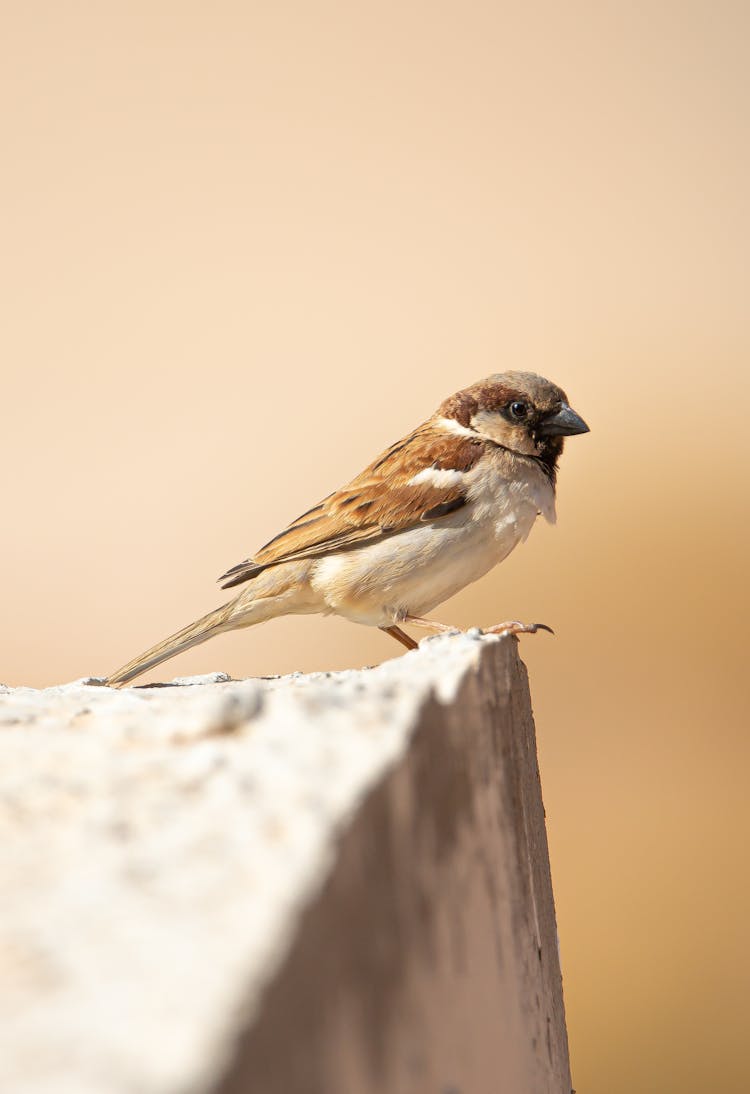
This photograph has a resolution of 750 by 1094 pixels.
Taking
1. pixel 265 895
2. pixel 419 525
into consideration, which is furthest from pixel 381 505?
pixel 265 895

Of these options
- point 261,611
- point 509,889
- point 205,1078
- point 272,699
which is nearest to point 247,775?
point 272,699

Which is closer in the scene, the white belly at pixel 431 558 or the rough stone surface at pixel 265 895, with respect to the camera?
the rough stone surface at pixel 265 895

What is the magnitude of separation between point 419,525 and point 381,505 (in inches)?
5.4

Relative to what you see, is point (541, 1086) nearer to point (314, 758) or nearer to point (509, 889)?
point (509, 889)

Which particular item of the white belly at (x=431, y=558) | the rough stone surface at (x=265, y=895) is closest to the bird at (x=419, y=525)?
the white belly at (x=431, y=558)

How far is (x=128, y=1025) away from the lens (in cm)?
42

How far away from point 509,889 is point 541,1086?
0.25m

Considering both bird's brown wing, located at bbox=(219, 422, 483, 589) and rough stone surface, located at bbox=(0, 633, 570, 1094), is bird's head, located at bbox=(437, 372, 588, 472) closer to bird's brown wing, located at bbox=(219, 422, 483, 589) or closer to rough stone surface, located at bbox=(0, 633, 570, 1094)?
bird's brown wing, located at bbox=(219, 422, 483, 589)

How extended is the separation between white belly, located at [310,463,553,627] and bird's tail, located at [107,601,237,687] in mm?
258

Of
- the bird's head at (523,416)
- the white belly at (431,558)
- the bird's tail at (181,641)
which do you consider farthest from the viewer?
the bird's head at (523,416)

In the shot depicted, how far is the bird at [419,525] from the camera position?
2.59m

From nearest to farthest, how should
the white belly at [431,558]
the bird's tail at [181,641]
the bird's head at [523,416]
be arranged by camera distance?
the bird's tail at [181,641], the white belly at [431,558], the bird's head at [523,416]

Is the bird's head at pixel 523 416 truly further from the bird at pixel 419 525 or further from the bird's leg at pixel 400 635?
the bird's leg at pixel 400 635

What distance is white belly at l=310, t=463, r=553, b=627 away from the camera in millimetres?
2578
